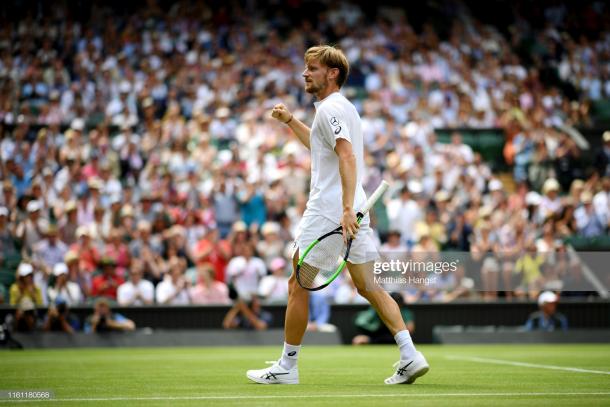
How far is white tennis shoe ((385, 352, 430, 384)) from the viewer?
24.9ft

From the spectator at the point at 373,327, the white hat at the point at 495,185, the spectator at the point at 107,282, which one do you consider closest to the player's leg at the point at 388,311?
the spectator at the point at 373,327

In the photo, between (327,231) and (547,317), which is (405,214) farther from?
(327,231)

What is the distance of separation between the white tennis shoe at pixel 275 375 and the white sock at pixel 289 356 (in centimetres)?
3

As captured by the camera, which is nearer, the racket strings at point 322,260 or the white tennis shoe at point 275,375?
the racket strings at point 322,260

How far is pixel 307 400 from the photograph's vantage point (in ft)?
22.3

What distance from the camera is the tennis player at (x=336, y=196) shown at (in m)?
7.45

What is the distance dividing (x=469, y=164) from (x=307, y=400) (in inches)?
534

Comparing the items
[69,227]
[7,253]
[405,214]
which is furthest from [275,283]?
[7,253]

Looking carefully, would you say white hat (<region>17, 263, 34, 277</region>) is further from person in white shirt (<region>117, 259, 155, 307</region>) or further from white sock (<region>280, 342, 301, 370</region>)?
white sock (<region>280, 342, 301, 370</region>)

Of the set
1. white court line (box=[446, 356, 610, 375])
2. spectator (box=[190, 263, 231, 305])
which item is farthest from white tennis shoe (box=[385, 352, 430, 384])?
spectator (box=[190, 263, 231, 305])

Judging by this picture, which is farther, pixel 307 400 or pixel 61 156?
pixel 61 156

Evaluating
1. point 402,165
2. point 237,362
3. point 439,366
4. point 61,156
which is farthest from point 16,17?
point 439,366

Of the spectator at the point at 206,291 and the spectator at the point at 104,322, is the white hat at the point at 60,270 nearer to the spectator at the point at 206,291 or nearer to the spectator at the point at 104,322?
the spectator at the point at 104,322

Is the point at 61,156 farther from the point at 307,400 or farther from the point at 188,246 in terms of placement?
the point at 307,400
